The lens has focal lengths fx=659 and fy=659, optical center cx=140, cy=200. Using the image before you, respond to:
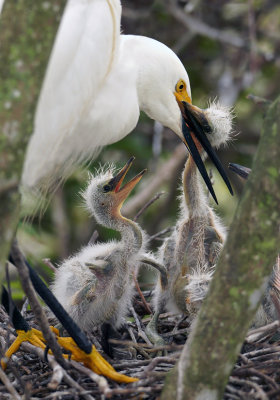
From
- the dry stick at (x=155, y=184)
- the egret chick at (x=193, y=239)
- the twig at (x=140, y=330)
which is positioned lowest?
the dry stick at (x=155, y=184)

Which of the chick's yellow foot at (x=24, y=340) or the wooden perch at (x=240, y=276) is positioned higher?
the wooden perch at (x=240, y=276)

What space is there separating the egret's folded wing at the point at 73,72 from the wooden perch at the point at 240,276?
0.83 meters

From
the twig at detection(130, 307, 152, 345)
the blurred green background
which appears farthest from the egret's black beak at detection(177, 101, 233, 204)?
the blurred green background

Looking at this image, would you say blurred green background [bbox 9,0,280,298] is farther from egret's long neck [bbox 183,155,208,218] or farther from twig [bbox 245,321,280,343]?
twig [bbox 245,321,280,343]

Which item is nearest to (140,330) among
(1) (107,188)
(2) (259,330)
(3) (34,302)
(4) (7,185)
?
(1) (107,188)

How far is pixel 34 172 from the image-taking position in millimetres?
2213

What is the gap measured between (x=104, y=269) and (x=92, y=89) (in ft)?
2.16

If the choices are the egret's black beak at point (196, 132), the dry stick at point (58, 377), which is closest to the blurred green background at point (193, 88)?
the egret's black beak at point (196, 132)

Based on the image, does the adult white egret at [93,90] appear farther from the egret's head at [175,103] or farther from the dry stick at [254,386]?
the dry stick at [254,386]

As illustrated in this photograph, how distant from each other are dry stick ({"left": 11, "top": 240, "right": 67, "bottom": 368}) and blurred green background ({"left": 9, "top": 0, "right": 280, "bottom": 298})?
6.24 ft

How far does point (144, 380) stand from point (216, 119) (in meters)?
1.01

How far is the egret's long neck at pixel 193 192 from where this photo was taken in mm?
2590

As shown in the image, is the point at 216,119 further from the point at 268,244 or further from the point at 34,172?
the point at 268,244

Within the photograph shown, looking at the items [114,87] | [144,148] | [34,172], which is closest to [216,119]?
[114,87]
